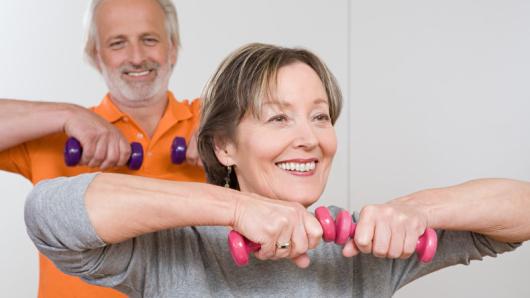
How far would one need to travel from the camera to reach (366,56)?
3.68 meters

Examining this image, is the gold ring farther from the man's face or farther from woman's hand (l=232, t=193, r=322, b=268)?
the man's face

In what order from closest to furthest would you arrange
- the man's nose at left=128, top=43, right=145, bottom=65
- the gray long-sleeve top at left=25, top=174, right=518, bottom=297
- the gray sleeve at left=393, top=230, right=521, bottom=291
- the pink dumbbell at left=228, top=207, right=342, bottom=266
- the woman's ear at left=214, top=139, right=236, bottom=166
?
the pink dumbbell at left=228, top=207, right=342, bottom=266 → the gray long-sleeve top at left=25, top=174, right=518, bottom=297 → the gray sleeve at left=393, top=230, right=521, bottom=291 → the woman's ear at left=214, top=139, right=236, bottom=166 → the man's nose at left=128, top=43, right=145, bottom=65

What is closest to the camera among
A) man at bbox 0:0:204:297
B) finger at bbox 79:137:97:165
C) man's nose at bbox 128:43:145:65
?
finger at bbox 79:137:97:165

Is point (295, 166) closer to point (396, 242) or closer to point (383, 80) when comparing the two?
point (396, 242)

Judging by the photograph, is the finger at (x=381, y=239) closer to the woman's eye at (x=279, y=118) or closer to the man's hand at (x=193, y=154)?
the woman's eye at (x=279, y=118)

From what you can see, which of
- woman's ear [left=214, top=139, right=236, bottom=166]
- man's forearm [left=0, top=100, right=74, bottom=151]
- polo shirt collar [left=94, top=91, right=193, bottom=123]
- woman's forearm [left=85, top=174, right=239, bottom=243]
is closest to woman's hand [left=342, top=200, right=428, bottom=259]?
woman's forearm [left=85, top=174, right=239, bottom=243]

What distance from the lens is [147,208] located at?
119 centimetres

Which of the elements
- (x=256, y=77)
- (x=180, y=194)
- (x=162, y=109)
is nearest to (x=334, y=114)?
(x=256, y=77)

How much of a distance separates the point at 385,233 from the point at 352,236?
61mm

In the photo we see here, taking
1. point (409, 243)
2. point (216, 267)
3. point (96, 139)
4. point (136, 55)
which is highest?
point (136, 55)

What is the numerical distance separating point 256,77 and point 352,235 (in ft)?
1.52

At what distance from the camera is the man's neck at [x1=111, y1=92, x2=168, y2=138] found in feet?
7.60

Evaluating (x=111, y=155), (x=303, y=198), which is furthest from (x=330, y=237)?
(x=111, y=155)

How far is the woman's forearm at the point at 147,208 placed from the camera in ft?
3.90
